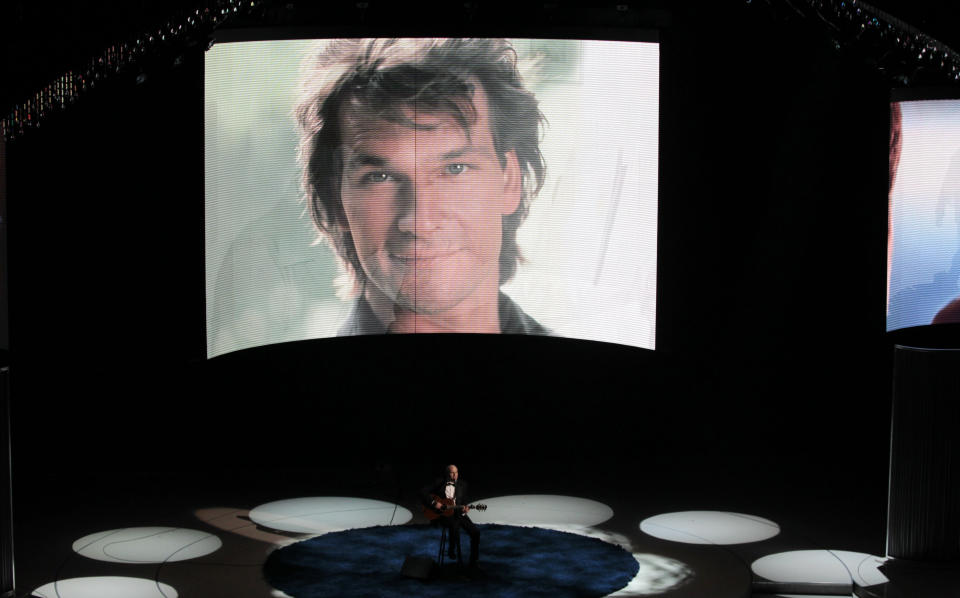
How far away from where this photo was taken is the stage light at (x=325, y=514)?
9.94 metres

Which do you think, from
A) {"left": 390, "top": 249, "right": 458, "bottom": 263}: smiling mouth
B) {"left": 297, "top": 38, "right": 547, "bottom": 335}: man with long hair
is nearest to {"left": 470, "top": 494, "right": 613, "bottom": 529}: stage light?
{"left": 297, "top": 38, "right": 547, "bottom": 335}: man with long hair

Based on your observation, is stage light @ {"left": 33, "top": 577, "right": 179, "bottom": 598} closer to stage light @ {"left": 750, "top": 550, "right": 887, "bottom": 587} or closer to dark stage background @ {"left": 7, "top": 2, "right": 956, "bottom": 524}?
dark stage background @ {"left": 7, "top": 2, "right": 956, "bottom": 524}

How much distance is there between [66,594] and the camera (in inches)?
327

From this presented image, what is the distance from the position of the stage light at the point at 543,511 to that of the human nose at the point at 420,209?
2419mm

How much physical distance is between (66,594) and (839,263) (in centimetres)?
742

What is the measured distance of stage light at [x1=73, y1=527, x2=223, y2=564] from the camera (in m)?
9.10

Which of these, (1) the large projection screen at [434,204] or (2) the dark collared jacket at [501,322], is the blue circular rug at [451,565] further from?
(1) the large projection screen at [434,204]

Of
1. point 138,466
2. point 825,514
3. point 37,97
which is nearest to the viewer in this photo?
point 37,97

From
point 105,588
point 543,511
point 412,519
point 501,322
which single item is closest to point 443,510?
point 412,519

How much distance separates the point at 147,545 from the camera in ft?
30.8

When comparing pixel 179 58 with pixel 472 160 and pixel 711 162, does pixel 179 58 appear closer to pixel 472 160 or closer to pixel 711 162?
pixel 472 160

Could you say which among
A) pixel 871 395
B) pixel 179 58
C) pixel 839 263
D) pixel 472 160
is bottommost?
pixel 871 395

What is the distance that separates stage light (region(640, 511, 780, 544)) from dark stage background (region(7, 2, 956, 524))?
129cm

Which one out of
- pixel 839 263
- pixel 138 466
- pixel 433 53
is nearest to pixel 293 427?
pixel 138 466
